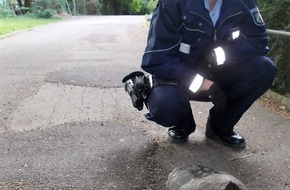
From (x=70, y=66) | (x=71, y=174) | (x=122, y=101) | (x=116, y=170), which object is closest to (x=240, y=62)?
(x=116, y=170)

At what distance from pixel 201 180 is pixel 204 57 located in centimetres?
106

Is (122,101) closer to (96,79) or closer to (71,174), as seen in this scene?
(96,79)

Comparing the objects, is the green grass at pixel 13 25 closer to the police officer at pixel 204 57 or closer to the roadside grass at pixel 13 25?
the roadside grass at pixel 13 25

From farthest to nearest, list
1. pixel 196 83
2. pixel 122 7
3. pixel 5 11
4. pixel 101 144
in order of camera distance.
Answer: pixel 122 7 < pixel 5 11 < pixel 101 144 < pixel 196 83

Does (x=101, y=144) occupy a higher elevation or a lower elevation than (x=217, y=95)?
lower

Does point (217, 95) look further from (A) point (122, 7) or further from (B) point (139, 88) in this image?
(A) point (122, 7)

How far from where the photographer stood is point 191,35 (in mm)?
2871

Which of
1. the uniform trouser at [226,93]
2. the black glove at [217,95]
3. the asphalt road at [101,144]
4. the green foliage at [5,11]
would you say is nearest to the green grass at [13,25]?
the green foliage at [5,11]

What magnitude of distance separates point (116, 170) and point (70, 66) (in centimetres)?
421

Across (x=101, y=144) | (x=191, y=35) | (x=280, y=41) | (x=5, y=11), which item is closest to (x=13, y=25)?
(x=5, y=11)

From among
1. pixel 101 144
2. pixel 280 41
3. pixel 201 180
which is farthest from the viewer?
pixel 280 41

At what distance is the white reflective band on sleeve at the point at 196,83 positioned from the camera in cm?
281

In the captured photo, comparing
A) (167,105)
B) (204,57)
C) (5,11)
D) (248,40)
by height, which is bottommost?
(5,11)

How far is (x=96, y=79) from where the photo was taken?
5.86 metres
